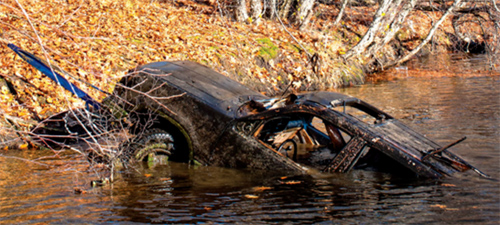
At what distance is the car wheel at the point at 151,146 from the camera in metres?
7.92

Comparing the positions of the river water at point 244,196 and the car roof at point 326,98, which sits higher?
the car roof at point 326,98

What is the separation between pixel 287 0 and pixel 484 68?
7.47 meters

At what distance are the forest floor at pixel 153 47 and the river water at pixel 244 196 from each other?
3.21m

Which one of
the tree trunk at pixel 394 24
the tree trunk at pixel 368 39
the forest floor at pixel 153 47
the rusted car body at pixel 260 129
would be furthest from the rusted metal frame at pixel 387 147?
the tree trunk at pixel 394 24

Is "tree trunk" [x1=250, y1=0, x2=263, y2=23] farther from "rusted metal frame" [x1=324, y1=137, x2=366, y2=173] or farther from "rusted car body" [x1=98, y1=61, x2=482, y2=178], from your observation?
"rusted metal frame" [x1=324, y1=137, x2=366, y2=173]

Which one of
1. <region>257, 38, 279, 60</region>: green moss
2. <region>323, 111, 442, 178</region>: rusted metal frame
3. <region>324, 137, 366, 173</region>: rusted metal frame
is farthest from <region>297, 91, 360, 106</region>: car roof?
<region>257, 38, 279, 60</region>: green moss

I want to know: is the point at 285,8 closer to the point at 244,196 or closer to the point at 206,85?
the point at 206,85

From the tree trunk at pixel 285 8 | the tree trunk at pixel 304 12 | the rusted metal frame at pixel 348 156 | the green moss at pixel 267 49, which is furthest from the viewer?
the tree trunk at pixel 285 8

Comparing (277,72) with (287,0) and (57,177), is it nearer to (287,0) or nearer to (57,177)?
(287,0)

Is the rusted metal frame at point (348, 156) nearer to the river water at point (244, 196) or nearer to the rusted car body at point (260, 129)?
the rusted car body at point (260, 129)

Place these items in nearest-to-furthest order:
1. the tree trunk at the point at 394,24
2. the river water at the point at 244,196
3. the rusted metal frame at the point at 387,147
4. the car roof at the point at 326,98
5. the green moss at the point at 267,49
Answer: the river water at the point at 244,196, the rusted metal frame at the point at 387,147, the car roof at the point at 326,98, the green moss at the point at 267,49, the tree trunk at the point at 394,24

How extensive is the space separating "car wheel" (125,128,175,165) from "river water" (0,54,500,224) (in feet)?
0.73

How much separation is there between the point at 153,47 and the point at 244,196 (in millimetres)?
9142

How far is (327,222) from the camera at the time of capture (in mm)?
5402
